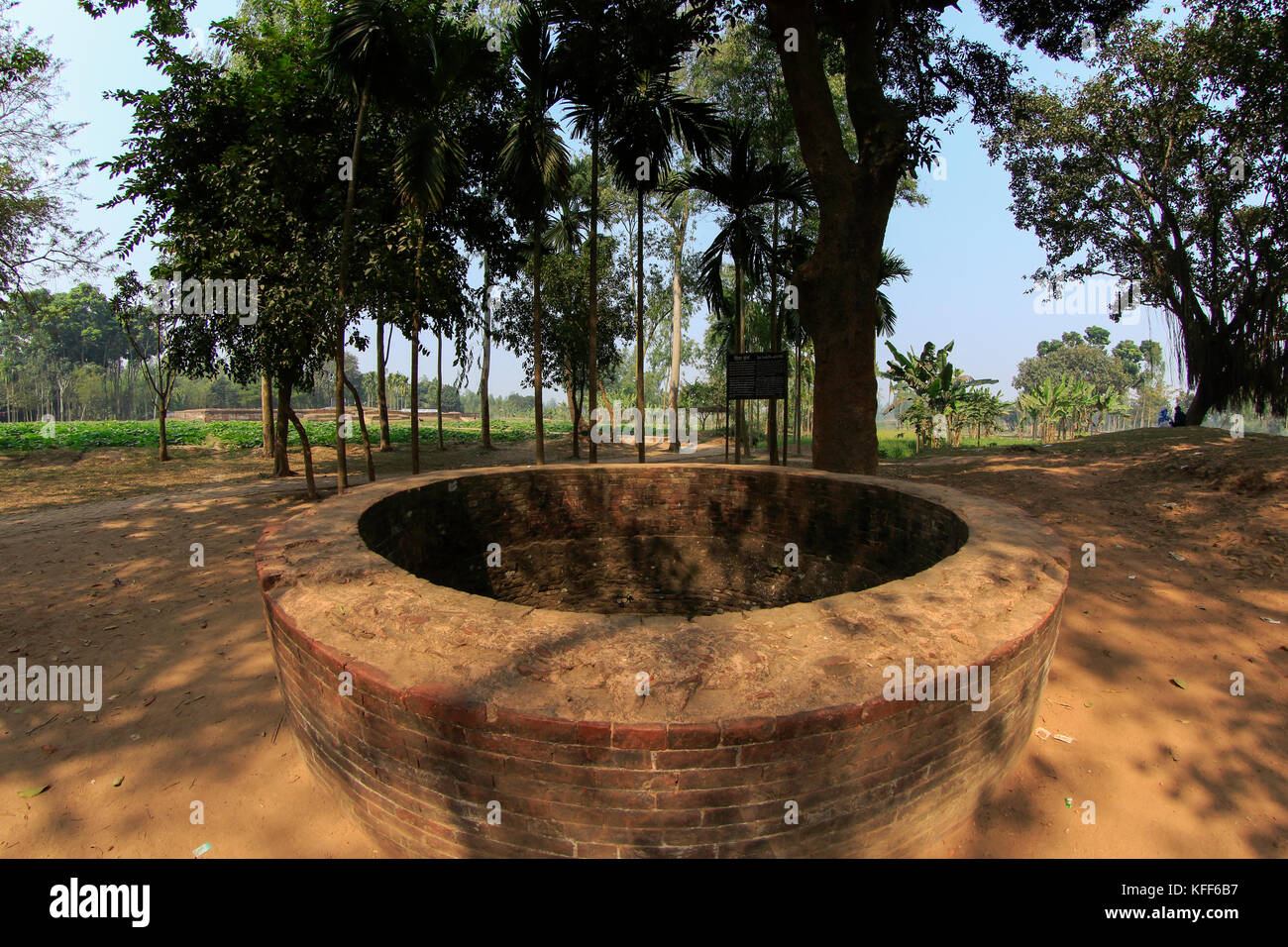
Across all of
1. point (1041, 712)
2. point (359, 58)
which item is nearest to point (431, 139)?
point (359, 58)

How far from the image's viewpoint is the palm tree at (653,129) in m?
9.08

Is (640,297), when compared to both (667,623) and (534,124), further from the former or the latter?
(667,623)

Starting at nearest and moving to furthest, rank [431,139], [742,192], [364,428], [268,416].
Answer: [431,139] < [742,192] < [364,428] < [268,416]

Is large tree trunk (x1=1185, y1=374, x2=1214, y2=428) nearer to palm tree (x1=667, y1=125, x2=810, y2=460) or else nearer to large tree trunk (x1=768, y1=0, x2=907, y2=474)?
palm tree (x1=667, y1=125, x2=810, y2=460)

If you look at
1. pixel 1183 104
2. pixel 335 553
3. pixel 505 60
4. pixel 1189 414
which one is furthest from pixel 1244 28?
pixel 335 553

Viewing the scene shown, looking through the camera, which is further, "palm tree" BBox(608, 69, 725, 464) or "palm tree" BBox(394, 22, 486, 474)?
"palm tree" BBox(608, 69, 725, 464)

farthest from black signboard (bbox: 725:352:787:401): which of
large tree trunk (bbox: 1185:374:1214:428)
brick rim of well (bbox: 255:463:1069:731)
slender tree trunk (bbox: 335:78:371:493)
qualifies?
large tree trunk (bbox: 1185:374:1214:428)

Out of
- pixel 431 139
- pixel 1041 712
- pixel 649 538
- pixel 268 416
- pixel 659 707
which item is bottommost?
pixel 1041 712

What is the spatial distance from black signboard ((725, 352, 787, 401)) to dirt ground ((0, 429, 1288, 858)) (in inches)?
141

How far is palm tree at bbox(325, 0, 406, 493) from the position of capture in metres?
6.52

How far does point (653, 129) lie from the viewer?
920cm

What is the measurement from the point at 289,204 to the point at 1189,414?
834 inches

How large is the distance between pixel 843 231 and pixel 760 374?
2302mm
